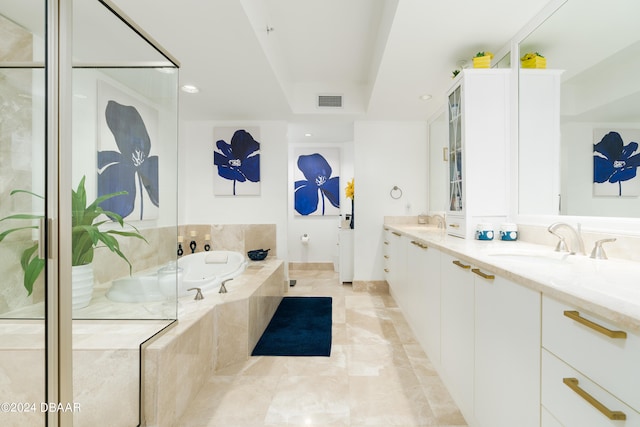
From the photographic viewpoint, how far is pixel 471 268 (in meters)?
1.29

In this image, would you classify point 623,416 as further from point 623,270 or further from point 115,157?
point 115,157

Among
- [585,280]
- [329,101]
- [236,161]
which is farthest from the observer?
[236,161]

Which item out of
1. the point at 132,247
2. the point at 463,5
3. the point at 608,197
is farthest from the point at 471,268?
the point at 132,247

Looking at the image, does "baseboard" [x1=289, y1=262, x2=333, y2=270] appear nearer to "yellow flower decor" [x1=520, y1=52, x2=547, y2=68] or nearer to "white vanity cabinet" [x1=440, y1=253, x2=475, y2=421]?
"white vanity cabinet" [x1=440, y1=253, x2=475, y2=421]

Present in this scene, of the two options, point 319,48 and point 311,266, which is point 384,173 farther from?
point 311,266

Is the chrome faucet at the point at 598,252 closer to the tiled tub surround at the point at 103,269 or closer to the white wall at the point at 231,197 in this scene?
the tiled tub surround at the point at 103,269

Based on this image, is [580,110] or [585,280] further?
[580,110]

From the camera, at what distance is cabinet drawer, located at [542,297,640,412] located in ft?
1.88

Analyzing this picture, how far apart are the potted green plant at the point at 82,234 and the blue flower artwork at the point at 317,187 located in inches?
140

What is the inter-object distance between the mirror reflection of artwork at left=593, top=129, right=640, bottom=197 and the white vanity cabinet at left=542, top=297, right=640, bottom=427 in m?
0.84

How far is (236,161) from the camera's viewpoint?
3805 millimetres

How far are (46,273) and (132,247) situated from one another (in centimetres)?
68

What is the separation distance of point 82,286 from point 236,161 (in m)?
2.67

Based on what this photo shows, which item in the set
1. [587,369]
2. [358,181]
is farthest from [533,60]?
[358,181]
